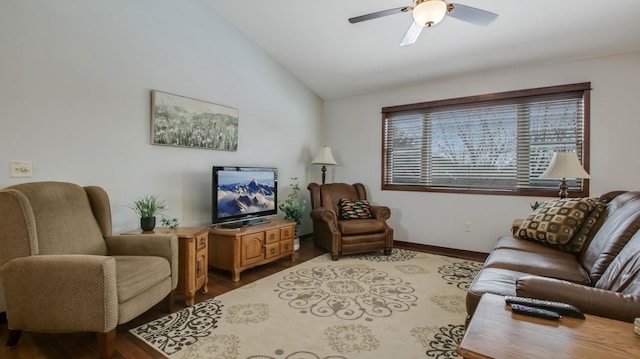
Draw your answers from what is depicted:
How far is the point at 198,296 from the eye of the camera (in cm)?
262

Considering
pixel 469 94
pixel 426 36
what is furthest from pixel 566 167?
pixel 426 36

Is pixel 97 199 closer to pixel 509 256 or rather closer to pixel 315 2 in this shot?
pixel 315 2

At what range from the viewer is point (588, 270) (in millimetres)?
1941

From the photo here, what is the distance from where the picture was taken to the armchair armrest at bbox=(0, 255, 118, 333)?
5.54 feet

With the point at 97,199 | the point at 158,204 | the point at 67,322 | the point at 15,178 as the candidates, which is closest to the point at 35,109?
the point at 15,178

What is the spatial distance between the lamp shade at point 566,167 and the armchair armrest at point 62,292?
3740 millimetres

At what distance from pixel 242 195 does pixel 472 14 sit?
8.87 feet

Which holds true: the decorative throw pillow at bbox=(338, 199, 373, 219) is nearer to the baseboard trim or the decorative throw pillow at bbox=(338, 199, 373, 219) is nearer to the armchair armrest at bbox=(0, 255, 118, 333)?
the baseboard trim

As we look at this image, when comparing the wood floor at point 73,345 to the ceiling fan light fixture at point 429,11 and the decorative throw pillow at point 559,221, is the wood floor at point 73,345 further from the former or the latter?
the decorative throw pillow at point 559,221

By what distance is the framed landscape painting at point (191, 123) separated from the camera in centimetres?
293

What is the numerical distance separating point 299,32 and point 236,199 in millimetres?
2107

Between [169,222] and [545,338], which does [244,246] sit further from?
[545,338]

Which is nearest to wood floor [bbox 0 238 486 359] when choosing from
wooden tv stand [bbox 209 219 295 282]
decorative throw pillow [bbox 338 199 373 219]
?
wooden tv stand [bbox 209 219 295 282]

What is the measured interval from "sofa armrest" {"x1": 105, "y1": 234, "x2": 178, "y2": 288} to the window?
3.23 meters
